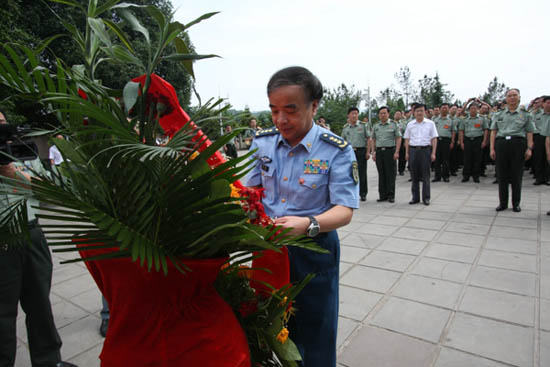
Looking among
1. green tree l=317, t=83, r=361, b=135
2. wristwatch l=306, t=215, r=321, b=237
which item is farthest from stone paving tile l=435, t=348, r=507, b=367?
green tree l=317, t=83, r=361, b=135

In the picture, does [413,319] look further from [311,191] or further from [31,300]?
[31,300]

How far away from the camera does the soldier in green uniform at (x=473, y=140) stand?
9.11 metres

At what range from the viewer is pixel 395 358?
7.53 ft

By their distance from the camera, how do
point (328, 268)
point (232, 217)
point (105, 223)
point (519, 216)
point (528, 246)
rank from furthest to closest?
point (519, 216), point (528, 246), point (328, 268), point (232, 217), point (105, 223)

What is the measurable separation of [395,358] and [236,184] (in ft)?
6.21

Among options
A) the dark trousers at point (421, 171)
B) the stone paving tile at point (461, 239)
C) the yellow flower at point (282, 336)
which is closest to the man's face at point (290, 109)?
the yellow flower at point (282, 336)

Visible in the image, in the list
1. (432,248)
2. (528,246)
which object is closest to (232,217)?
(432,248)

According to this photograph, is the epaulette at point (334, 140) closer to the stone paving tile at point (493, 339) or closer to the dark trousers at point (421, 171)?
the stone paving tile at point (493, 339)

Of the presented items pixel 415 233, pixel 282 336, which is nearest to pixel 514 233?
pixel 415 233

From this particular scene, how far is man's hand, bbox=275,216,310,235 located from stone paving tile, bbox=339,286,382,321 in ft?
6.08

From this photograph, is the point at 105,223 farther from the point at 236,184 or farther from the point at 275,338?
the point at 275,338

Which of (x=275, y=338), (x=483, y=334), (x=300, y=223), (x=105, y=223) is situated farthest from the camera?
(x=483, y=334)

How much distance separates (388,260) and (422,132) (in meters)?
3.88

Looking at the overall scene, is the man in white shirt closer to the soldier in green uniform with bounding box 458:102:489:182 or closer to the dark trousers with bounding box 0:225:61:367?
the soldier in green uniform with bounding box 458:102:489:182
